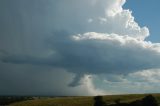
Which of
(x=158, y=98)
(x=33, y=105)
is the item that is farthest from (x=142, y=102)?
A: (x=33, y=105)

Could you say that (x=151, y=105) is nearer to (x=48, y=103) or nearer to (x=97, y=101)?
(x=97, y=101)

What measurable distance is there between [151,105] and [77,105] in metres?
43.6

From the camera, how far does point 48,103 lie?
197m

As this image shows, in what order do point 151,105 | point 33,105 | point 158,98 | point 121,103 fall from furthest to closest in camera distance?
1. point 33,105
2. point 158,98
3. point 121,103
4. point 151,105

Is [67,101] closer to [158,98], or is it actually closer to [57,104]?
[57,104]

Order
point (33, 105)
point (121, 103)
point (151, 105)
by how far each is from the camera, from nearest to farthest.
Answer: point (151, 105), point (121, 103), point (33, 105)

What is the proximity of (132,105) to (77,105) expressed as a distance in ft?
114

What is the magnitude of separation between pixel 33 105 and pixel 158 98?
70316mm

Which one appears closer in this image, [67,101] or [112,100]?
[112,100]

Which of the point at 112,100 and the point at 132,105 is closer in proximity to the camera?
the point at 132,105

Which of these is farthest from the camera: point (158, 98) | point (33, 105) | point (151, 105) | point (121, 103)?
point (33, 105)

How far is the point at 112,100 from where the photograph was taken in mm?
183250

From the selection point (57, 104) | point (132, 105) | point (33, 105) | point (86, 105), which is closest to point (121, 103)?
point (132, 105)

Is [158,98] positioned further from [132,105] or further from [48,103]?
[48,103]
